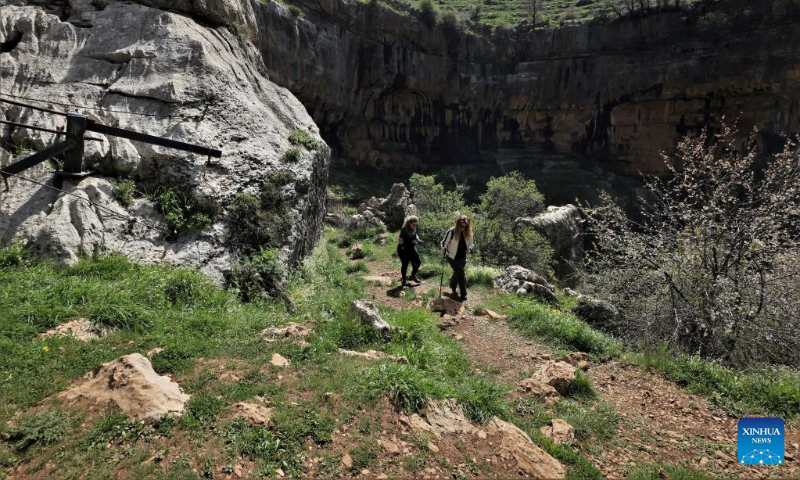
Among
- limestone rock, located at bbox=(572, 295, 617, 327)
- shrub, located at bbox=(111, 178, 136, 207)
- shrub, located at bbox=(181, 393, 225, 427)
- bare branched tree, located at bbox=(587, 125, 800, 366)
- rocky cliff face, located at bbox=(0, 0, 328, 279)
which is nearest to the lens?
shrub, located at bbox=(181, 393, 225, 427)

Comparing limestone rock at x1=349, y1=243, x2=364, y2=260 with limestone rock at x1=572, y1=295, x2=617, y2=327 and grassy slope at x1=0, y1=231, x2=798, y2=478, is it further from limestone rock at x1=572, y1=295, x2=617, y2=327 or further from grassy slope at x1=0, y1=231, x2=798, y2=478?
limestone rock at x1=572, y1=295, x2=617, y2=327

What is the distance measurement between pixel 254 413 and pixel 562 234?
16014 millimetres

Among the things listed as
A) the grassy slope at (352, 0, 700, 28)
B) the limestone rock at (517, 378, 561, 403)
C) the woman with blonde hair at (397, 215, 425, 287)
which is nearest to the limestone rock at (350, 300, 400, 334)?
the limestone rock at (517, 378, 561, 403)

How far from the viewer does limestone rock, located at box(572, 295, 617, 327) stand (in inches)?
266

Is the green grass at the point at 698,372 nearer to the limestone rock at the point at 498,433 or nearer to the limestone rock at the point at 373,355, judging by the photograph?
the limestone rock at the point at 498,433

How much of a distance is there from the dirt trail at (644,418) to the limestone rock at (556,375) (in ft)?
0.75

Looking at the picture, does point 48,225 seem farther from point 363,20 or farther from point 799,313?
point 363,20

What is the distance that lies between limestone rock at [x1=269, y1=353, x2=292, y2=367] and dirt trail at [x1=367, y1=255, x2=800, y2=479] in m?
2.36

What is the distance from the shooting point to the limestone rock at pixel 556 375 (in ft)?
13.9

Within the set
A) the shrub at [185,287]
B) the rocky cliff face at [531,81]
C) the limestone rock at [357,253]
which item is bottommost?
the limestone rock at [357,253]

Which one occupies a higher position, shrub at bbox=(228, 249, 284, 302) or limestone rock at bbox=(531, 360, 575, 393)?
shrub at bbox=(228, 249, 284, 302)

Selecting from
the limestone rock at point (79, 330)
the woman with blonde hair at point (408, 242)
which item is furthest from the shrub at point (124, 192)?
the woman with blonde hair at point (408, 242)

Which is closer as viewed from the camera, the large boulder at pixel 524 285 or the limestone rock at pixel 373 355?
the limestone rock at pixel 373 355

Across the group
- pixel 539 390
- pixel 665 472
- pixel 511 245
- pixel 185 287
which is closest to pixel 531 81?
pixel 511 245
